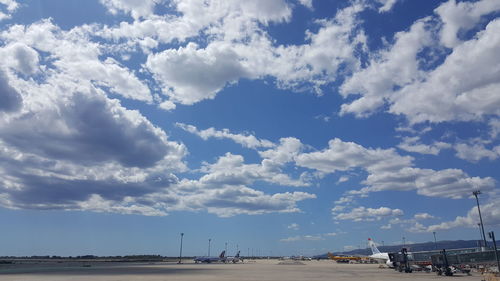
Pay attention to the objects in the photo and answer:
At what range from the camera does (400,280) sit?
4572 cm

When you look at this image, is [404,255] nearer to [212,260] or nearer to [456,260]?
[456,260]

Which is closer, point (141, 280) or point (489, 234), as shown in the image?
point (489, 234)

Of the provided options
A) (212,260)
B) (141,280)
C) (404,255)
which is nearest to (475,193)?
(404,255)

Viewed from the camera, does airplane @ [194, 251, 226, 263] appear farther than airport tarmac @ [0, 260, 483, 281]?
Yes

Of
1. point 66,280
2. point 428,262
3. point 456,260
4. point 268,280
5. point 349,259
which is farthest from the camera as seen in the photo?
point 349,259

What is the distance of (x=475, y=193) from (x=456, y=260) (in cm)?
1419

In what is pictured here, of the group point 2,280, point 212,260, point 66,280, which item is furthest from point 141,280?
point 212,260

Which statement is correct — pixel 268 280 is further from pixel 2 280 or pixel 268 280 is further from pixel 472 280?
pixel 2 280

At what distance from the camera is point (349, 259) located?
15688 cm

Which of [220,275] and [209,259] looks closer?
[220,275]

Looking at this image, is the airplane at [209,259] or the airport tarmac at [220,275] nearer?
the airport tarmac at [220,275]

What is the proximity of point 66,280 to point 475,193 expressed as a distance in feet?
249

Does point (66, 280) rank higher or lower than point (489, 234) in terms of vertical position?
lower

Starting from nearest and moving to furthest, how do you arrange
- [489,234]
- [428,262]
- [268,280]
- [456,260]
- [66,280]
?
[489,234], [268,280], [66,280], [456,260], [428,262]
